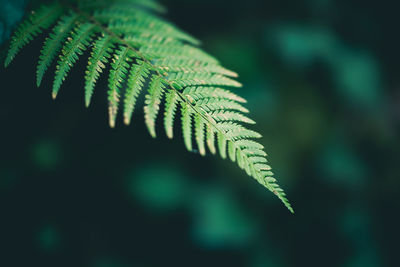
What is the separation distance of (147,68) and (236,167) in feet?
4.45

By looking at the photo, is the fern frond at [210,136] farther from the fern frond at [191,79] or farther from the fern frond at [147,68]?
the fern frond at [191,79]

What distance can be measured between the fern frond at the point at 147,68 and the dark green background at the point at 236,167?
0.94ft

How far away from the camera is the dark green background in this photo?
1587mm

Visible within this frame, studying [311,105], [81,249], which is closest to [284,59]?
[311,105]

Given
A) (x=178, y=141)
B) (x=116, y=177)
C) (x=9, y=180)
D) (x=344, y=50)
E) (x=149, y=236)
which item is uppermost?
(x=344, y=50)

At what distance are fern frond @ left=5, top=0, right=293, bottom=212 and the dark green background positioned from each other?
0.29 metres

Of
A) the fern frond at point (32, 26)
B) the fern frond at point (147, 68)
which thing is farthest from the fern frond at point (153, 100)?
the fern frond at point (32, 26)

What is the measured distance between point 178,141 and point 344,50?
1863mm

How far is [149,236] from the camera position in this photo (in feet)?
6.14

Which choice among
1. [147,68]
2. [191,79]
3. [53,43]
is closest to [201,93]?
[191,79]

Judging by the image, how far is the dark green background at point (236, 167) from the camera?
159 cm

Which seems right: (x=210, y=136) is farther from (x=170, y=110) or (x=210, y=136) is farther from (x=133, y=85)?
(x=133, y=85)

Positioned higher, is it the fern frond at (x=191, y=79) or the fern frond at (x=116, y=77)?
the fern frond at (x=191, y=79)

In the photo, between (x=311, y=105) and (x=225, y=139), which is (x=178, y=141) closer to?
(x=225, y=139)
